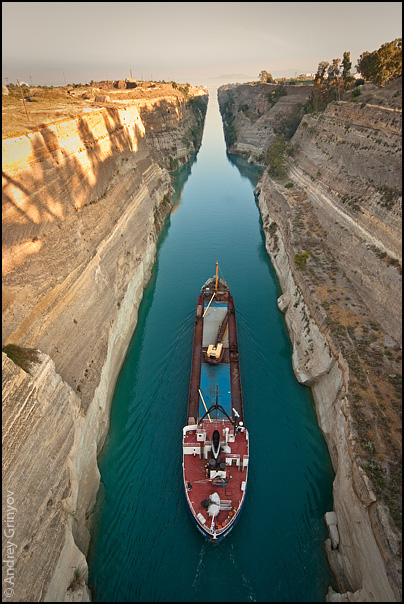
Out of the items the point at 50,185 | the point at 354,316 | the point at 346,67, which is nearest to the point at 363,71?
the point at 346,67

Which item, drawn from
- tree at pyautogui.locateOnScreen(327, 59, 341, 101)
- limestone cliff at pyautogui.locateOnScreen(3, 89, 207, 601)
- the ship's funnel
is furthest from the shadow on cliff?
tree at pyautogui.locateOnScreen(327, 59, 341, 101)

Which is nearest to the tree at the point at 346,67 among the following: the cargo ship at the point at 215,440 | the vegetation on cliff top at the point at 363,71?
the vegetation on cliff top at the point at 363,71

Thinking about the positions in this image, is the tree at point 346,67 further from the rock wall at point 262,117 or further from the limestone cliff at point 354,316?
the rock wall at point 262,117

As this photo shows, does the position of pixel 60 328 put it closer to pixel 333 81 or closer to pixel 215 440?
pixel 215 440

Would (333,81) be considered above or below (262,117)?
below

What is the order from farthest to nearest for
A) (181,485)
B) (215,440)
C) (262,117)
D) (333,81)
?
(262,117) → (333,81) → (181,485) → (215,440)

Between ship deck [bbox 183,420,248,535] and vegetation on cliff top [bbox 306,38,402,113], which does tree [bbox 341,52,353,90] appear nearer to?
vegetation on cliff top [bbox 306,38,402,113]

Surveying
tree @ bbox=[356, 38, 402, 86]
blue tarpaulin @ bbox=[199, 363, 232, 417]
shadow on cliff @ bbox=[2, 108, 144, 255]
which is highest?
tree @ bbox=[356, 38, 402, 86]
